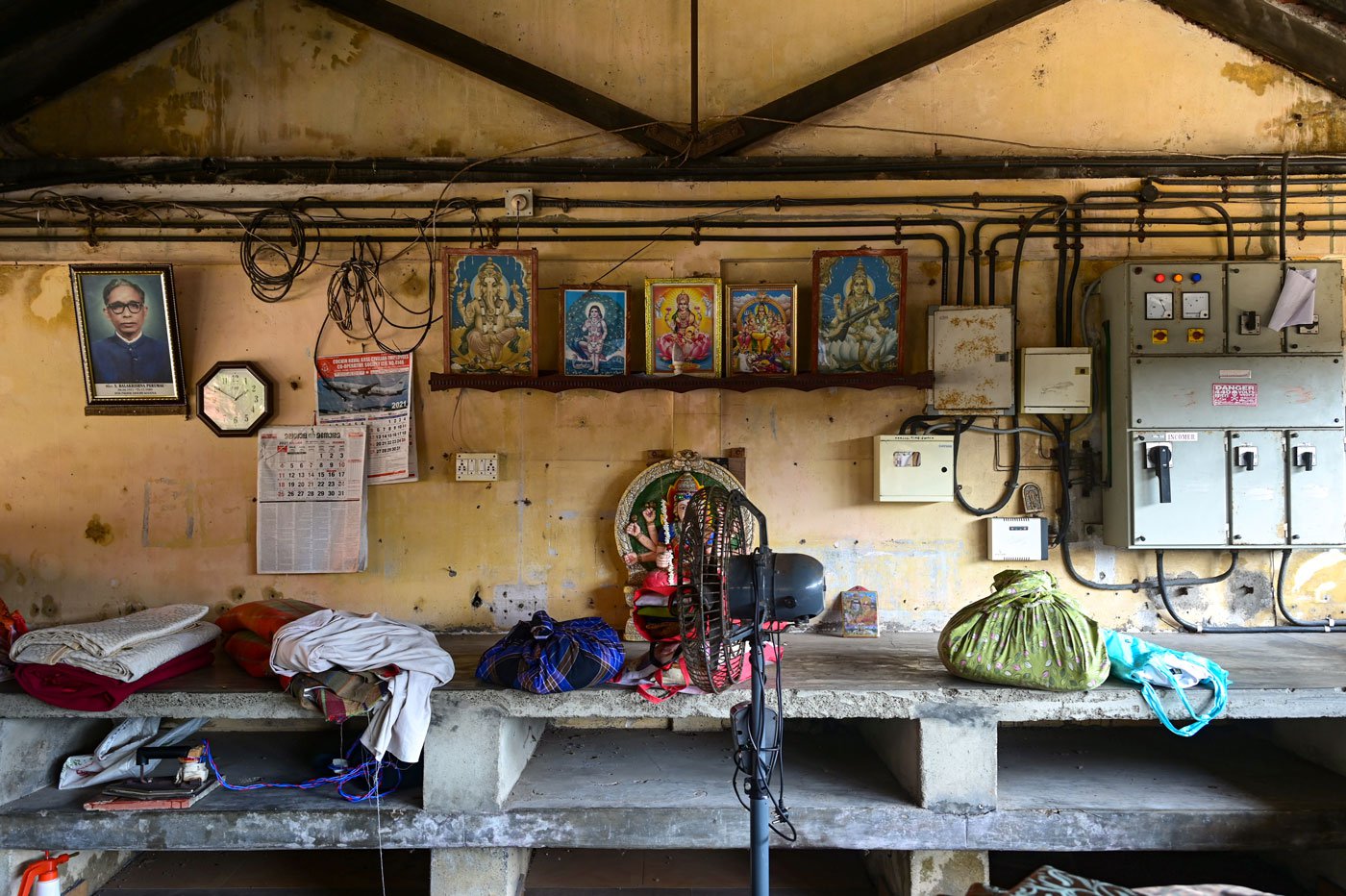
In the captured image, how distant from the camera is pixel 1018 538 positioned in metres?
3.84

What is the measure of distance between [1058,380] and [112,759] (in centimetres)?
440

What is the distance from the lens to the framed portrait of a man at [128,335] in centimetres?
384

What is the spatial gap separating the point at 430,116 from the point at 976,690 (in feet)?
11.8

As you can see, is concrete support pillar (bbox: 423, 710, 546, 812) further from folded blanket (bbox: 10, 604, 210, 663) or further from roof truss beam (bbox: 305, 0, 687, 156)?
roof truss beam (bbox: 305, 0, 687, 156)

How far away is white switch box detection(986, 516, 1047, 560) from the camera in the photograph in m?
3.84

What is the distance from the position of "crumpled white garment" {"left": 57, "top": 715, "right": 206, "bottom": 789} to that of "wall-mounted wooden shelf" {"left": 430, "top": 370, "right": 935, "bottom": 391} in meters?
1.88

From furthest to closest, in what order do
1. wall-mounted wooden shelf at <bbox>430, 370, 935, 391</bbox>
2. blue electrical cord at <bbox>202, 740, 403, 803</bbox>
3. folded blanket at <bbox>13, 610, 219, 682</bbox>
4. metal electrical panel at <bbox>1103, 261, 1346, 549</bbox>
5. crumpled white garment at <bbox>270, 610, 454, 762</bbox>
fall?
wall-mounted wooden shelf at <bbox>430, 370, 935, 391</bbox>, metal electrical panel at <bbox>1103, 261, 1346, 549</bbox>, blue electrical cord at <bbox>202, 740, 403, 803</bbox>, folded blanket at <bbox>13, 610, 219, 682</bbox>, crumpled white garment at <bbox>270, 610, 454, 762</bbox>

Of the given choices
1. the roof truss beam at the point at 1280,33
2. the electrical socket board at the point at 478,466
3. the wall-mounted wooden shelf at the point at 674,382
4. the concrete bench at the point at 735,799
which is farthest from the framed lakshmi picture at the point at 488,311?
the roof truss beam at the point at 1280,33

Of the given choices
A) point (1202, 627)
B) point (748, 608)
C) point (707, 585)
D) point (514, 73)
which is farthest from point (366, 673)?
point (1202, 627)

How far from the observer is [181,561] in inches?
156

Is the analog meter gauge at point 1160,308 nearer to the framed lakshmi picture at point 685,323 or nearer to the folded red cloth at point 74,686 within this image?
the framed lakshmi picture at point 685,323

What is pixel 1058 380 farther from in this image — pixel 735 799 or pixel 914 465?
pixel 735 799

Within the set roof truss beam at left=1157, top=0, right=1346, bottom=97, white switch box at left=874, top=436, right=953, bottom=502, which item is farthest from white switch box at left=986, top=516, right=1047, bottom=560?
roof truss beam at left=1157, top=0, right=1346, bottom=97

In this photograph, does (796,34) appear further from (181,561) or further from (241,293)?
(181,561)
